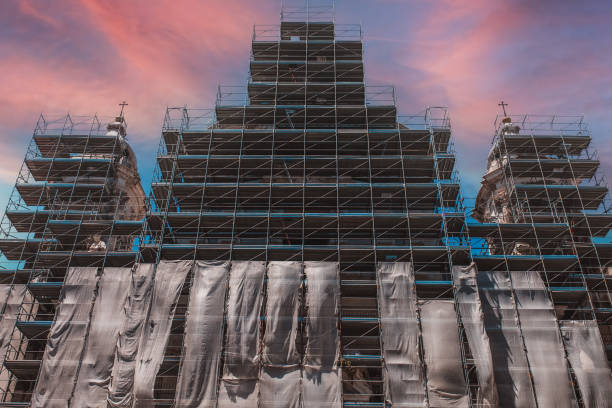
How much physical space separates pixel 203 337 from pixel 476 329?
14.6 m

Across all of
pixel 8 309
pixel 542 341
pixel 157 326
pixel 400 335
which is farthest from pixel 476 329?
pixel 8 309

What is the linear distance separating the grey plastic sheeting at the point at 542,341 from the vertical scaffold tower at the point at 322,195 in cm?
381

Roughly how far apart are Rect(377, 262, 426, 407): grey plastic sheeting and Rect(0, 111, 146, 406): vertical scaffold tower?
15.5m

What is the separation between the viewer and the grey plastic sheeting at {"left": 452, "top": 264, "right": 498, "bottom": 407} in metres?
26.8

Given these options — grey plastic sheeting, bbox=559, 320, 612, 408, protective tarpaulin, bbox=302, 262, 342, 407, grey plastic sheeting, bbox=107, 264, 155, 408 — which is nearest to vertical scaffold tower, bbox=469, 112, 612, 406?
grey plastic sheeting, bbox=559, 320, 612, 408

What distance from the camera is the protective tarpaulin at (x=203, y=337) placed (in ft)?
86.3

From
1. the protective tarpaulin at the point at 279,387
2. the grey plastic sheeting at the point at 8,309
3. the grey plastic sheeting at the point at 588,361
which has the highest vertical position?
the grey plastic sheeting at the point at 8,309

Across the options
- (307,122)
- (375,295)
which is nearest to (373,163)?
(307,122)

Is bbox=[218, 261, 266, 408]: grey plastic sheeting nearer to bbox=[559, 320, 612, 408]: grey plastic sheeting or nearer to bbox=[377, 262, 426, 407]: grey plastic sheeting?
bbox=[377, 262, 426, 407]: grey plastic sheeting

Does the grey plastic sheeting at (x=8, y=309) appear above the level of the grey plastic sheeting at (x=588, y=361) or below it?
above

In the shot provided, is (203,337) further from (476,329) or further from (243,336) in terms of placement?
(476,329)

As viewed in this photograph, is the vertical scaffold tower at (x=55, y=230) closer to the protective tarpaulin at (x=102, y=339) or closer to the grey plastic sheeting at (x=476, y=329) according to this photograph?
the protective tarpaulin at (x=102, y=339)

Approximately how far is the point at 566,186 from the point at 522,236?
5.25 metres

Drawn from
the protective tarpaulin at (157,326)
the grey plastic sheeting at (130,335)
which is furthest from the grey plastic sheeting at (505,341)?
the grey plastic sheeting at (130,335)
